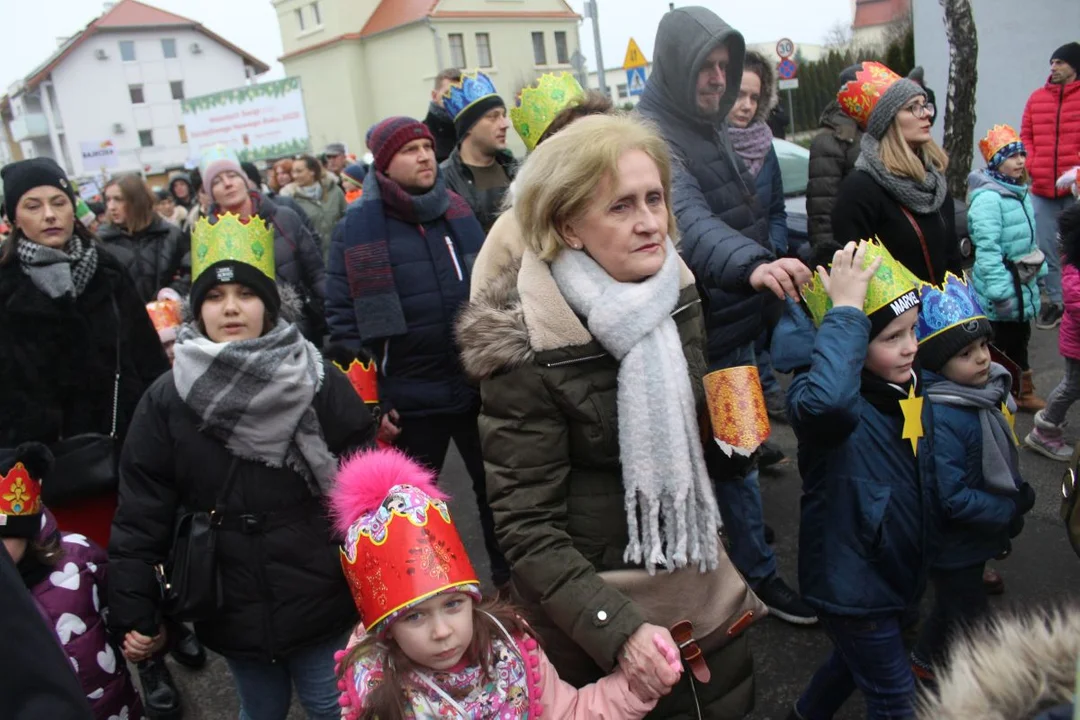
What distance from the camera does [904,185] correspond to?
3.57 meters

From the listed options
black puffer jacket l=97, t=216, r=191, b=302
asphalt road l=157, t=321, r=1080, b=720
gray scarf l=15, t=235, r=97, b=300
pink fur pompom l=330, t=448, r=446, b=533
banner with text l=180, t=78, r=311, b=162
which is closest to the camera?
pink fur pompom l=330, t=448, r=446, b=533

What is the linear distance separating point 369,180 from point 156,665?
7.41ft

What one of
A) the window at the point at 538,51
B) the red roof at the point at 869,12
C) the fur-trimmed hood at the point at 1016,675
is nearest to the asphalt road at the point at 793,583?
the fur-trimmed hood at the point at 1016,675

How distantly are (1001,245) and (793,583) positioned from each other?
2.50 m

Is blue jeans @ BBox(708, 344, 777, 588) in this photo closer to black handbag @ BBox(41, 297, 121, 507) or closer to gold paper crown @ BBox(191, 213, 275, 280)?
gold paper crown @ BBox(191, 213, 275, 280)

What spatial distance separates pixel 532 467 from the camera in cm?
189

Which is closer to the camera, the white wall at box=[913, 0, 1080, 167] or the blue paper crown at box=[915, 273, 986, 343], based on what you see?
the blue paper crown at box=[915, 273, 986, 343]

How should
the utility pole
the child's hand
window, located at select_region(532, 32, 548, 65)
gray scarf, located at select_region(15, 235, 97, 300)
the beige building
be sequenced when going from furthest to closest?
window, located at select_region(532, 32, 548, 65) → the beige building → the utility pole → gray scarf, located at select_region(15, 235, 97, 300) → the child's hand

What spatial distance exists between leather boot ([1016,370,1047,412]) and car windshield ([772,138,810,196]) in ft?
11.7

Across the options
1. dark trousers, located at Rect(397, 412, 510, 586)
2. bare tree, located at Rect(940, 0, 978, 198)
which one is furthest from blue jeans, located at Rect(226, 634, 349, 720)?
bare tree, located at Rect(940, 0, 978, 198)

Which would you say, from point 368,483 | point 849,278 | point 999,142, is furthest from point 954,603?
point 999,142

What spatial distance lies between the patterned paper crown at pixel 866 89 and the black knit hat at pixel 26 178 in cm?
353

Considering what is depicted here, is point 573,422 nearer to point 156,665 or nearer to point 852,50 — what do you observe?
point 156,665

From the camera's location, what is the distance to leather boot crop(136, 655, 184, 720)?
3.38 meters
